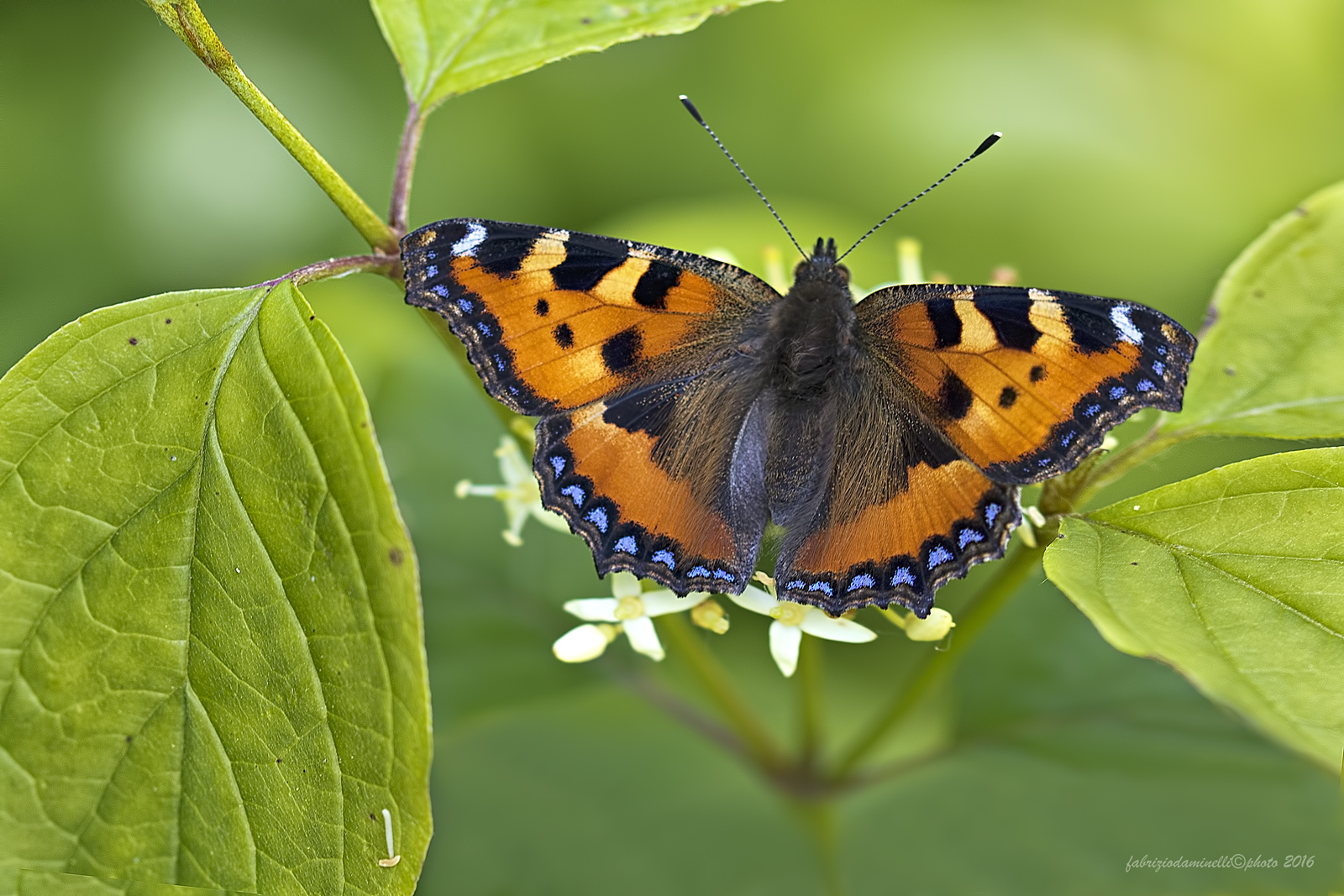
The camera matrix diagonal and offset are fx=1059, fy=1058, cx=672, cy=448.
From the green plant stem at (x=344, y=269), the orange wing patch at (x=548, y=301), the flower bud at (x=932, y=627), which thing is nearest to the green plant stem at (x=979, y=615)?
the flower bud at (x=932, y=627)

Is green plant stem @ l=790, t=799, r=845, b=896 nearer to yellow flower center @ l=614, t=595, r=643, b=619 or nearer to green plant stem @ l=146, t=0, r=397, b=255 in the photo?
yellow flower center @ l=614, t=595, r=643, b=619

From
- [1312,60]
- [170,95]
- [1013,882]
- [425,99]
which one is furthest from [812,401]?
[1312,60]

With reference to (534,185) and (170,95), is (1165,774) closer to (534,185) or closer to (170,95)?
(534,185)

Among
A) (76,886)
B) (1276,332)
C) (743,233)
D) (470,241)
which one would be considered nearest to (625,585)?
(470,241)

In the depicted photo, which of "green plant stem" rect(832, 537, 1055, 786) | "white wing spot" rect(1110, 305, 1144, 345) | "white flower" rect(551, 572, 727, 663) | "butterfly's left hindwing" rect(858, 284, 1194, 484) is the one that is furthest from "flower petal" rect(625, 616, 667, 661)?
"white wing spot" rect(1110, 305, 1144, 345)

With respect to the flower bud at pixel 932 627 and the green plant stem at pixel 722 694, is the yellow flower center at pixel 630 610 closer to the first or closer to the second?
the green plant stem at pixel 722 694

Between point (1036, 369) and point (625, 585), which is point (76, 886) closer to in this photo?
point (625, 585)
